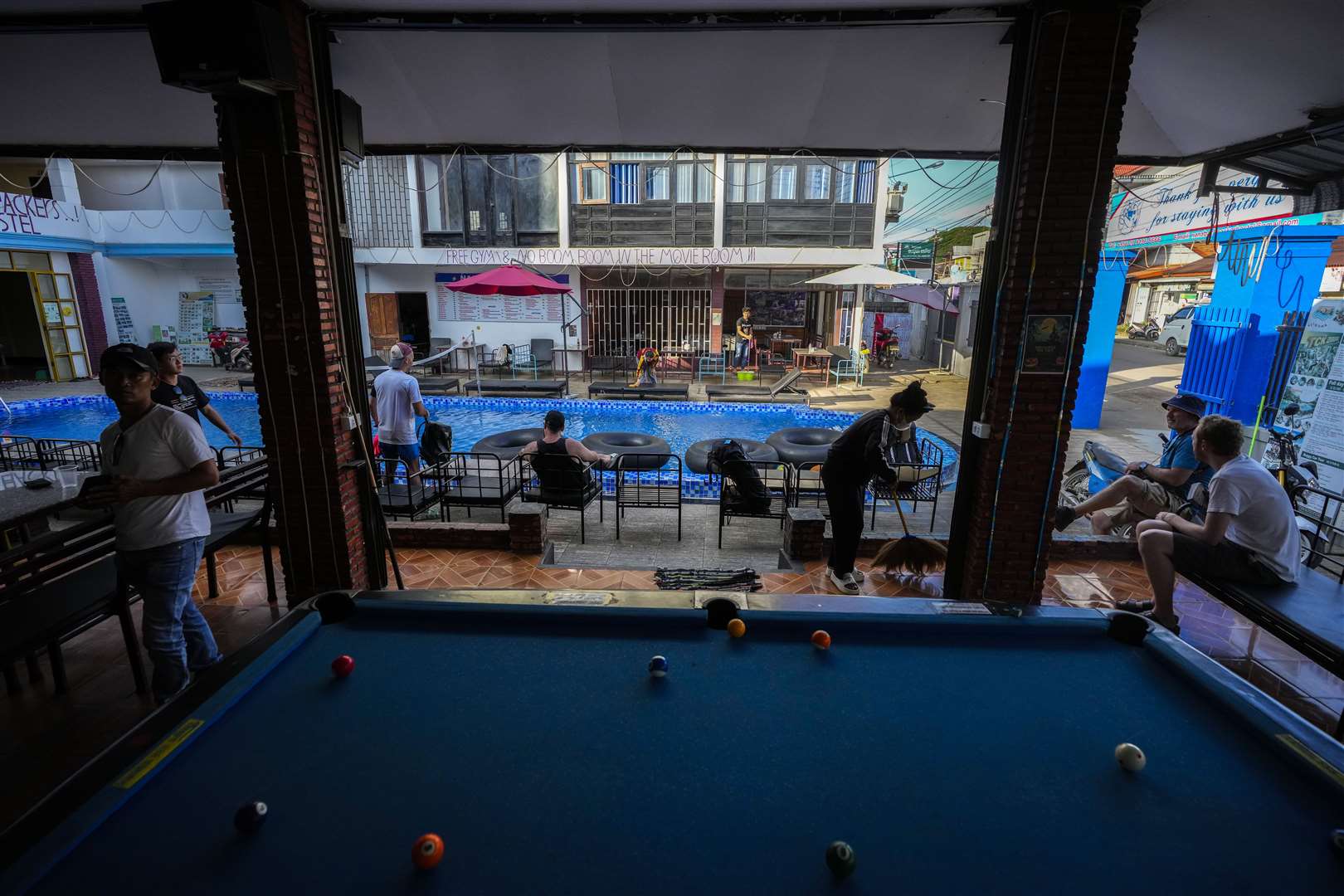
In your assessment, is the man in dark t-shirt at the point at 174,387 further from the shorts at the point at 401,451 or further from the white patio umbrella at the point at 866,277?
the white patio umbrella at the point at 866,277

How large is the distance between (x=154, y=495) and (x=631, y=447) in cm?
598

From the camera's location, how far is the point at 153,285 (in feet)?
63.3

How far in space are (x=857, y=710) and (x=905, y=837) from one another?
20.0 inches

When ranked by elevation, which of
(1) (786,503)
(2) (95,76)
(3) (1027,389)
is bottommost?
(1) (786,503)

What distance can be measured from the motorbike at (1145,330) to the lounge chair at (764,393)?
24.5 metres

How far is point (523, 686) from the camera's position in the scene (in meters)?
2.17

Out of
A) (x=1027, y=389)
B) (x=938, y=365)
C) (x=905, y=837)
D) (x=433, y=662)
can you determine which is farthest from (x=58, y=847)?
(x=938, y=365)

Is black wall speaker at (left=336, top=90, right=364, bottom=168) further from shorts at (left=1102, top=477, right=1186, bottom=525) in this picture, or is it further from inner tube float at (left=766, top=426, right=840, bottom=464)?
shorts at (left=1102, top=477, right=1186, bottom=525)

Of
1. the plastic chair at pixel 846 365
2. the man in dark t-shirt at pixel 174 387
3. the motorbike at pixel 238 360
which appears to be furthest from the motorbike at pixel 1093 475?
the motorbike at pixel 238 360

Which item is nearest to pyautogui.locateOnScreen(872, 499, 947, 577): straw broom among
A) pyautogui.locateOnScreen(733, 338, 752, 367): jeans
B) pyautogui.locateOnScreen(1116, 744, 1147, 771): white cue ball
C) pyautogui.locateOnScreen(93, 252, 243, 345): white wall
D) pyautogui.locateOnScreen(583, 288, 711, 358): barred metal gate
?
pyautogui.locateOnScreen(1116, 744, 1147, 771): white cue ball

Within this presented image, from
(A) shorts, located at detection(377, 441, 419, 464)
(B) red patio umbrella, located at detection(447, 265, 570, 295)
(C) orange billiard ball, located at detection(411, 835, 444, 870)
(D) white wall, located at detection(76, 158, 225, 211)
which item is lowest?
(A) shorts, located at detection(377, 441, 419, 464)

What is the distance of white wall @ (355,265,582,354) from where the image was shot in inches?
728

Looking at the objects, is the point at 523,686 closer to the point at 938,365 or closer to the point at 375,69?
the point at 375,69

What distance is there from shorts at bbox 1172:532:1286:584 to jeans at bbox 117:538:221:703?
558cm
